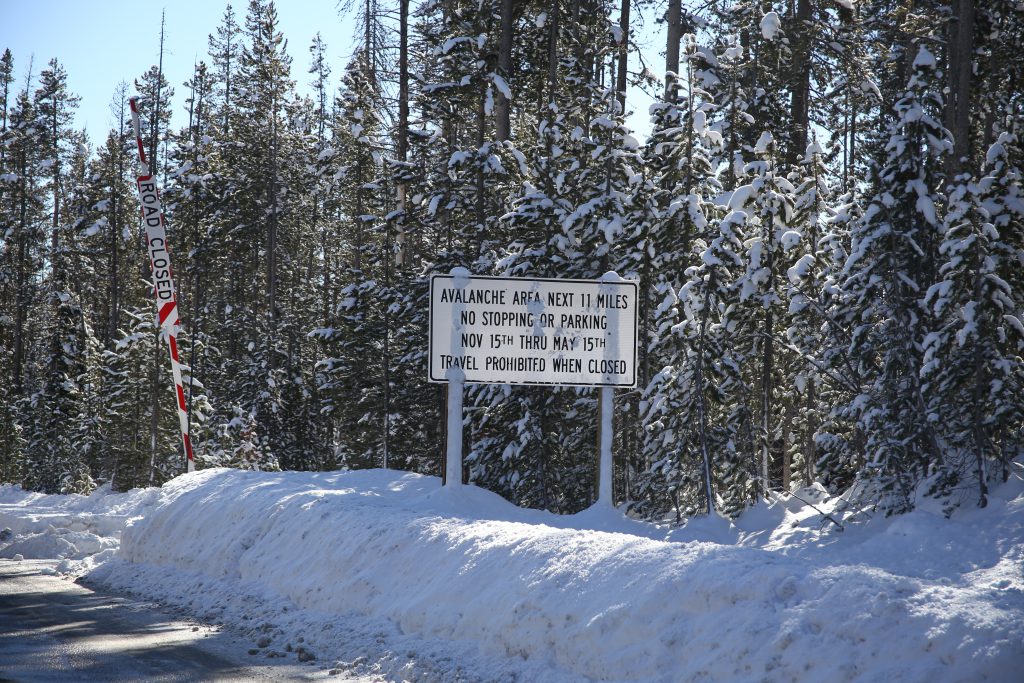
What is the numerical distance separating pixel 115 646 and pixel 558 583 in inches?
142

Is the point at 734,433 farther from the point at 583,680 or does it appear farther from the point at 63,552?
the point at 63,552

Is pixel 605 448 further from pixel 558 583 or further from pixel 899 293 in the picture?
pixel 558 583

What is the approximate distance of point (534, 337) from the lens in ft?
39.2

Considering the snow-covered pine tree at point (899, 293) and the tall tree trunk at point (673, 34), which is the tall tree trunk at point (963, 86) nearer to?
the snow-covered pine tree at point (899, 293)

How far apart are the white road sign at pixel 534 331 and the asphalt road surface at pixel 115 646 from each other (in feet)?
14.6

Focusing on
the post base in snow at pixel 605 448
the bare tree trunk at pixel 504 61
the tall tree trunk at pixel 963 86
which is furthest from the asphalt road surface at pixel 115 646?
the bare tree trunk at pixel 504 61

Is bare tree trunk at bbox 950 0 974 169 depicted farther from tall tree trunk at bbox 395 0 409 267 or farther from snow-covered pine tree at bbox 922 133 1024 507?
tall tree trunk at bbox 395 0 409 267

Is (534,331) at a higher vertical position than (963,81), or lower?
lower

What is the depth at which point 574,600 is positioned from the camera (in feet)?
20.9

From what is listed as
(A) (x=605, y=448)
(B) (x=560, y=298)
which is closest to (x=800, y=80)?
(B) (x=560, y=298)

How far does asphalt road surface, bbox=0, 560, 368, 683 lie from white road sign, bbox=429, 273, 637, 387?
444 centimetres

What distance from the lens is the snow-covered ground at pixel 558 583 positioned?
5.09 meters

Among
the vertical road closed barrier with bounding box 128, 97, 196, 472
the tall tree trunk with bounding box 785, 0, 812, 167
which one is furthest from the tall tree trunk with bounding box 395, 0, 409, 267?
the tall tree trunk with bounding box 785, 0, 812, 167

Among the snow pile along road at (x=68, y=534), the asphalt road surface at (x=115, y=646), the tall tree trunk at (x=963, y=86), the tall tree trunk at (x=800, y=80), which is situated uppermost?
the tall tree trunk at (x=800, y=80)
